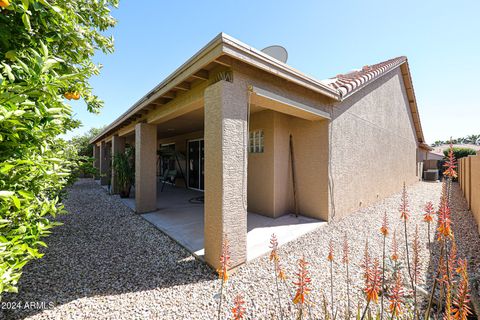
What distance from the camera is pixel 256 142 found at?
6664 mm

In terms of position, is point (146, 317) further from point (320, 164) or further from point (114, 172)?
point (114, 172)

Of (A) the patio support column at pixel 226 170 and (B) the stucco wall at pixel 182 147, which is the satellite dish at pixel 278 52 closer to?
(A) the patio support column at pixel 226 170

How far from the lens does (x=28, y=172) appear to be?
176 cm

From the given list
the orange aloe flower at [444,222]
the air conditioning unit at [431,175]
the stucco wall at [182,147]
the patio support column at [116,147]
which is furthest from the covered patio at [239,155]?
the air conditioning unit at [431,175]

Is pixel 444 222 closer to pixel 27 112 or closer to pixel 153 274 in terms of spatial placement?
pixel 27 112

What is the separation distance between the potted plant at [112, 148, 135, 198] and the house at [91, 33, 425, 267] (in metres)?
1.05

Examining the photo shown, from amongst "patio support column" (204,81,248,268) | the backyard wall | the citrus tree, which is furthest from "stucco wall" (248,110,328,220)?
the citrus tree

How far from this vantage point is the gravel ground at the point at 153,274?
8.39 feet

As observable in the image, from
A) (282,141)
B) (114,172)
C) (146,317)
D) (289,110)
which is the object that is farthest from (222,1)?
(114,172)

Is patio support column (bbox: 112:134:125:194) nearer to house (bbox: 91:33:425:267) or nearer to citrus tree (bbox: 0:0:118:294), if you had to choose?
house (bbox: 91:33:425:267)

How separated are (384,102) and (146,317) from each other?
10.8 m

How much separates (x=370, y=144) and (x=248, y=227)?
5.86 m

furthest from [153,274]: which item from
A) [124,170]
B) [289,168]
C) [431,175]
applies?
[431,175]

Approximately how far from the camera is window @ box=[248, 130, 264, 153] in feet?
21.3
